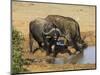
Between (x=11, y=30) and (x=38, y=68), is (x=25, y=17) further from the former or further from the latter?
(x=38, y=68)

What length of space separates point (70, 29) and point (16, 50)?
69cm

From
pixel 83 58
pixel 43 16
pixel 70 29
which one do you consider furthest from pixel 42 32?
pixel 83 58

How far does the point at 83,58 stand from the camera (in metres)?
2.71

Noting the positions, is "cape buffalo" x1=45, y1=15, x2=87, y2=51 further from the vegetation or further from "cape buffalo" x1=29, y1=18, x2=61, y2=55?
the vegetation

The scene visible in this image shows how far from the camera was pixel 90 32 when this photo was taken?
276cm

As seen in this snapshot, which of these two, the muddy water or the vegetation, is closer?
the vegetation

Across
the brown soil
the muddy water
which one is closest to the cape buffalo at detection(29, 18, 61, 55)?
the brown soil

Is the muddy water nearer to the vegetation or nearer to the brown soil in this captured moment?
the brown soil

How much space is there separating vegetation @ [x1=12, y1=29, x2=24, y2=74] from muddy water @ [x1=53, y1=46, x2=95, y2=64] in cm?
43

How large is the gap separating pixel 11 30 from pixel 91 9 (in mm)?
1030

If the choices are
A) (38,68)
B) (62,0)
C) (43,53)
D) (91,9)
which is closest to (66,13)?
(62,0)

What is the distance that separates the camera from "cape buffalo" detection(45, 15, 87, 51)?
103 inches

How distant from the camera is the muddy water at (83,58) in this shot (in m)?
2.62

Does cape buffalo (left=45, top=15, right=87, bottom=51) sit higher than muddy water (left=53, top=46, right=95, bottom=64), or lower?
higher
